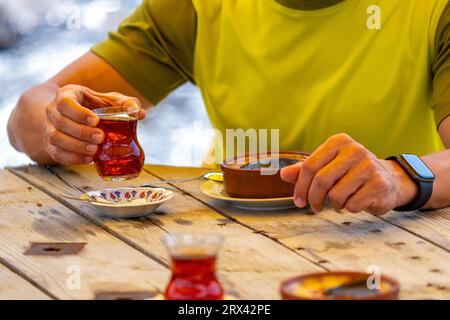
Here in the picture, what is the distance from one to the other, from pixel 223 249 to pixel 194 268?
395 mm

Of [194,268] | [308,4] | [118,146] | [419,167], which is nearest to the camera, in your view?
[194,268]

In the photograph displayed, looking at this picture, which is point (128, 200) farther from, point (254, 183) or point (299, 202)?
point (299, 202)

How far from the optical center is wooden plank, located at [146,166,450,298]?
139 cm

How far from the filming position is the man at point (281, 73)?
6.76 ft

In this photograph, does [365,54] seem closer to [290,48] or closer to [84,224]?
[290,48]

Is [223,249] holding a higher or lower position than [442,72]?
lower

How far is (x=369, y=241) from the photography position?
5.17 ft

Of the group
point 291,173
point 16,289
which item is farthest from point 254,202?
point 16,289

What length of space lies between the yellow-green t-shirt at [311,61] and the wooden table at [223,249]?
401 mm

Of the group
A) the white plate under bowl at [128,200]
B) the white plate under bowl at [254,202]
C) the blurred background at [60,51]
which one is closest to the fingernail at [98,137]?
the white plate under bowl at [128,200]

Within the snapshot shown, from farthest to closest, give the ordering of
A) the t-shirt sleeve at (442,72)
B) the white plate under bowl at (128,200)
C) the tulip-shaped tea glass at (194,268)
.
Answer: the t-shirt sleeve at (442,72) → the white plate under bowl at (128,200) → the tulip-shaped tea glass at (194,268)

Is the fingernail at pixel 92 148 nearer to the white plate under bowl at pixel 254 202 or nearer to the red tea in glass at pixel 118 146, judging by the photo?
the red tea in glass at pixel 118 146
